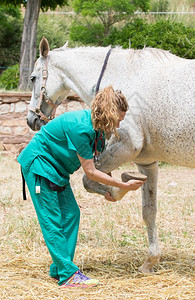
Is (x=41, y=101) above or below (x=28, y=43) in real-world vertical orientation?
above

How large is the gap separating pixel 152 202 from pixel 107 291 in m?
0.90

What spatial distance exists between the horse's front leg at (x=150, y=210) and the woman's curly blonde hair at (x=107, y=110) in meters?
A: 0.88

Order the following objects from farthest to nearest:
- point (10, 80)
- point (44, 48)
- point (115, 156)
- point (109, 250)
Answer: point (10, 80)
point (109, 250)
point (44, 48)
point (115, 156)

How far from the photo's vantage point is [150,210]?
11.5 feet

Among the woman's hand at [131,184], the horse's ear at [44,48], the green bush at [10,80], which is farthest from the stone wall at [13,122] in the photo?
the woman's hand at [131,184]

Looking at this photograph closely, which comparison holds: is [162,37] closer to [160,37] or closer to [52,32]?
[160,37]

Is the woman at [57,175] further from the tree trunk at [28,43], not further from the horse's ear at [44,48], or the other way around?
the tree trunk at [28,43]

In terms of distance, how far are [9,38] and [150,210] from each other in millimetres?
12671

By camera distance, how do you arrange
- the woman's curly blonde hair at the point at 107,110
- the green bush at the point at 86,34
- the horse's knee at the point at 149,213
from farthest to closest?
1. the green bush at the point at 86,34
2. the horse's knee at the point at 149,213
3. the woman's curly blonde hair at the point at 107,110

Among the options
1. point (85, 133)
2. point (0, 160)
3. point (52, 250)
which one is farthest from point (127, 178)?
point (0, 160)

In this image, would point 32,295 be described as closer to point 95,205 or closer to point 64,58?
point 64,58

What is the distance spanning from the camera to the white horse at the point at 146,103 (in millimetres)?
2873

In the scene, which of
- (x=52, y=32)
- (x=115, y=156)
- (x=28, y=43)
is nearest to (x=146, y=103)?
(x=115, y=156)

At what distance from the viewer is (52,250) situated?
2.94m
